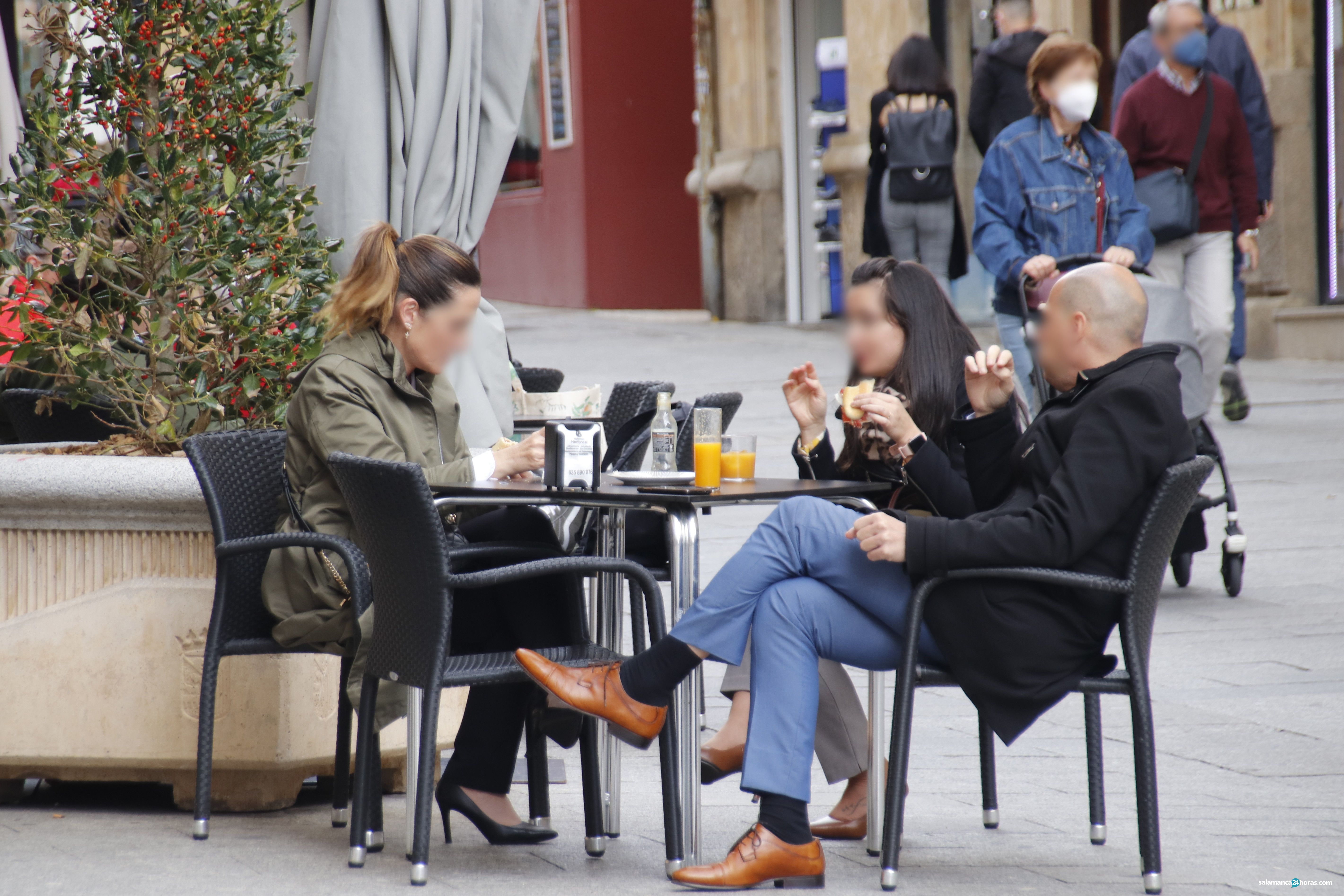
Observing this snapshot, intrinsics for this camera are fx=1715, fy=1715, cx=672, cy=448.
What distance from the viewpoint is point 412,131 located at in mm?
5102

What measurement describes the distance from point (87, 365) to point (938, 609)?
2.26 meters

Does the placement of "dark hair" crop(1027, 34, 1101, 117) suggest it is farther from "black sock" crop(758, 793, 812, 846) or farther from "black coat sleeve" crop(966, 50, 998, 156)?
"black sock" crop(758, 793, 812, 846)

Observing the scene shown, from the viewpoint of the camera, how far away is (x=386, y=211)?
16.9 ft

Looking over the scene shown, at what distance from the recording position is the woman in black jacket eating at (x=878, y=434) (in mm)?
3906

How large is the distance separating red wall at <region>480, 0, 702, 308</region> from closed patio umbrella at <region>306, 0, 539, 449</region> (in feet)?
44.6

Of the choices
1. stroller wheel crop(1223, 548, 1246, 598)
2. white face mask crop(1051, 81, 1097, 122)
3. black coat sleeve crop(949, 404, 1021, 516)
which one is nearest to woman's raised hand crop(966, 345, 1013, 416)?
black coat sleeve crop(949, 404, 1021, 516)

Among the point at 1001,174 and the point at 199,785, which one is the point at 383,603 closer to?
the point at 199,785

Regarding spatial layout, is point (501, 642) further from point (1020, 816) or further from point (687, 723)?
point (1020, 816)

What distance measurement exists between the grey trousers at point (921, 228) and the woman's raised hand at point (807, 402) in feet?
19.6

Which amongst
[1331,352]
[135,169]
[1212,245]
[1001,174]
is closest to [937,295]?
[135,169]

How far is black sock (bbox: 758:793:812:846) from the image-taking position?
344 centimetres

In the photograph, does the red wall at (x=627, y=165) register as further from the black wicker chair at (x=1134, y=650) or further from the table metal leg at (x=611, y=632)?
the black wicker chair at (x=1134, y=650)

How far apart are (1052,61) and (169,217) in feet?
12.9

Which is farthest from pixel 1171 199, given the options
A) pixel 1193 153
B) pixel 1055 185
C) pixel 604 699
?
pixel 604 699
